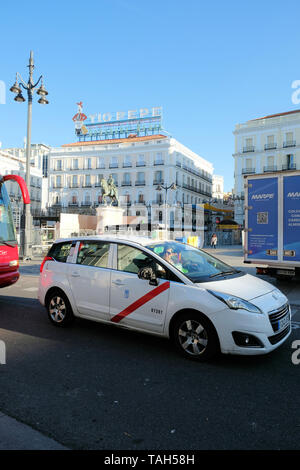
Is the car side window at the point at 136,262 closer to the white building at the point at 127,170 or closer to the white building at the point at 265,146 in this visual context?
the white building at the point at 265,146

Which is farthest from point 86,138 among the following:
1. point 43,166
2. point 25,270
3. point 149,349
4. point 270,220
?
point 149,349

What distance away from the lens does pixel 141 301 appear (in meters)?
4.65

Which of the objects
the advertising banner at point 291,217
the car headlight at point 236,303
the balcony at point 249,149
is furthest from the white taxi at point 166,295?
the balcony at point 249,149

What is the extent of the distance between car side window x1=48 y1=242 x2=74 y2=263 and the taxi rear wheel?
55 centimetres

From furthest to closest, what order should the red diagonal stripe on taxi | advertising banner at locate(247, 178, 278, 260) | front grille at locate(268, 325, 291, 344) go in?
advertising banner at locate(247, 178, 278, 260)
the red diagonal stripe on taxi
front grille at locate(268, 325, 291, 344)

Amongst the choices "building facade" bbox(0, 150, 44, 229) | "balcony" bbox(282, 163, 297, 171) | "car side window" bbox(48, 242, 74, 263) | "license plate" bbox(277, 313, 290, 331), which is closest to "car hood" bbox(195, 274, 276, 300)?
"license plate" bbox(277, 313, 290, 331)

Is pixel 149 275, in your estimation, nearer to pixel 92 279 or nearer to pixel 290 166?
pixel 92 279

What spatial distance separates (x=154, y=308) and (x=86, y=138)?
72.5 meters

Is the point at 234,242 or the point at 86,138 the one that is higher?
the point at 86,138

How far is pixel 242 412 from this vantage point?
3.06 m

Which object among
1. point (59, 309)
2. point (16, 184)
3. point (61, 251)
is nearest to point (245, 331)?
point (59, 309)

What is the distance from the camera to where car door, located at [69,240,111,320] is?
507 cm

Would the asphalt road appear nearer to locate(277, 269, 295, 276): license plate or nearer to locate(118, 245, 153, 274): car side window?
locate(118, 245, 153, 274): car side window
